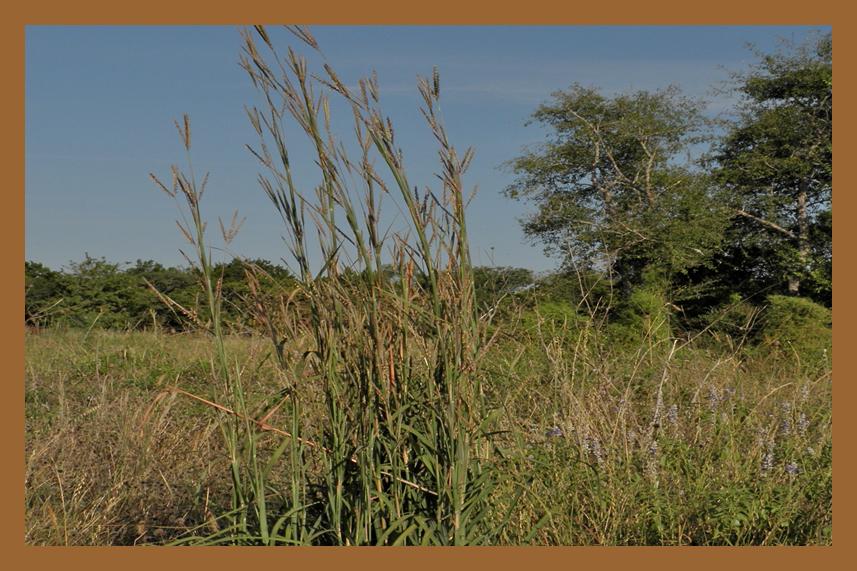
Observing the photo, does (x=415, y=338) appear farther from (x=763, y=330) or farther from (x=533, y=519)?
(x=763, y=330)

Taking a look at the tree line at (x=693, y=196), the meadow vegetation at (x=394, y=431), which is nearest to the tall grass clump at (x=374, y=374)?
the meadow vegetation at (x=394, y=431)

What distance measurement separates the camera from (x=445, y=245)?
2.17m

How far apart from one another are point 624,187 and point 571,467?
12546 mm

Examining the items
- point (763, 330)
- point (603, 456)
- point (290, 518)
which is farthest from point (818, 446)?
point (763, 330)

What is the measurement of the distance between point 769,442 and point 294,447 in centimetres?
213

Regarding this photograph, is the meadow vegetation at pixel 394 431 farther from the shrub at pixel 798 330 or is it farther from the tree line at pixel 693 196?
the tree line at pixel 693 196

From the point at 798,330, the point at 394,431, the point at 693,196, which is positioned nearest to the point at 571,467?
the point at 394,431

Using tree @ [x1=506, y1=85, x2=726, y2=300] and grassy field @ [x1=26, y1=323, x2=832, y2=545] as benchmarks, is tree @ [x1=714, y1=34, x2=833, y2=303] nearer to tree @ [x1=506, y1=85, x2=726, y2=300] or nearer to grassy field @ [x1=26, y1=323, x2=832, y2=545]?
tree @ [x1=506, y1=85, x2=726, y2=300]

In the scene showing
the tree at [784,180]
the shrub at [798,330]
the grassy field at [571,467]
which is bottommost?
the grassy field at [571,467]

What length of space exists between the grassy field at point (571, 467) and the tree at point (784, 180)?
9.58 metres

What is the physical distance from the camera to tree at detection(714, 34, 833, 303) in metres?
13.9

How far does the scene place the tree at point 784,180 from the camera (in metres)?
13.9

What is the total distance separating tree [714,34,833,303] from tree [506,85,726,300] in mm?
685

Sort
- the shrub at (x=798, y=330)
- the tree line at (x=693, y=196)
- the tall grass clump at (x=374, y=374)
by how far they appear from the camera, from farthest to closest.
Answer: the tree line at (x=693, y=196) → the shrub at (x=798, y=330) → the tall grass clump at (x=374, y=374)
